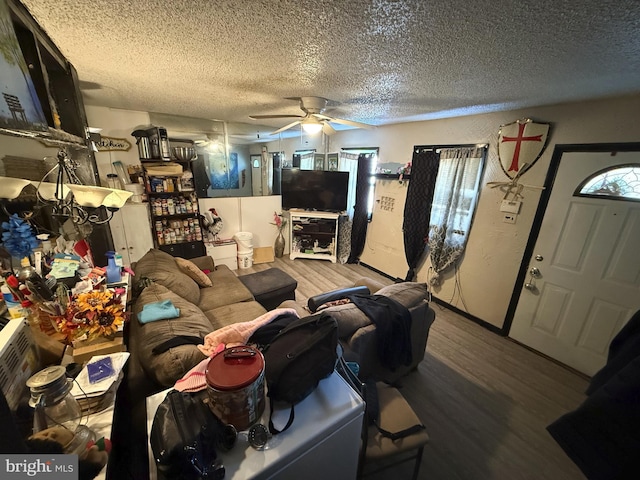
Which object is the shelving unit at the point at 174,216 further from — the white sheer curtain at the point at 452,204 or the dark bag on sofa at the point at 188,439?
the white sheer curtain at the point at 452,204

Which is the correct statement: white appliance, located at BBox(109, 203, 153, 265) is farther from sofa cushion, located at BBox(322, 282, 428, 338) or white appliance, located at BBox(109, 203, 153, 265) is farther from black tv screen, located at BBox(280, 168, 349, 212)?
sofa cushion, located at BBox(322, 282, 428, 338)

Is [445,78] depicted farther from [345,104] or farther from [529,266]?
[529,266]

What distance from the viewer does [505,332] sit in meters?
2.65

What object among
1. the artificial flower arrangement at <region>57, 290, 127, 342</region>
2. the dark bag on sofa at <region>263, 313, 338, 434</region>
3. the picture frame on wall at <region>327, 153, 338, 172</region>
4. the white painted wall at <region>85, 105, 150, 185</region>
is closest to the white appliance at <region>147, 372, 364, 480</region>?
the dark bag on sofa at <region>263, 313, 338, 434</region>

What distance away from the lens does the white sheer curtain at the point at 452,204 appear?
108 inches

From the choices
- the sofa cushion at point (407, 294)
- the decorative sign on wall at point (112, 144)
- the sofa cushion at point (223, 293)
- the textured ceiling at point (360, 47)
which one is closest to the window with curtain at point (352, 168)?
the textured ceiling at point (360, 47)

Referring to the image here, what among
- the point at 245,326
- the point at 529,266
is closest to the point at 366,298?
the point at 245,326

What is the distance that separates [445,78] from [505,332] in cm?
263

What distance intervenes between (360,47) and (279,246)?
372cm

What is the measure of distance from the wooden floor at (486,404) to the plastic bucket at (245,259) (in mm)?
2971

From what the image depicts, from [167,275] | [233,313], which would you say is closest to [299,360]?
[233,313]

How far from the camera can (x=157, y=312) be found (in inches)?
58.7

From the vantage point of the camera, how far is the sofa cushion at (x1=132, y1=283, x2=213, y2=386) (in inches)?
44.2

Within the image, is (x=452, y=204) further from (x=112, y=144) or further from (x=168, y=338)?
(x=112, y=144)
